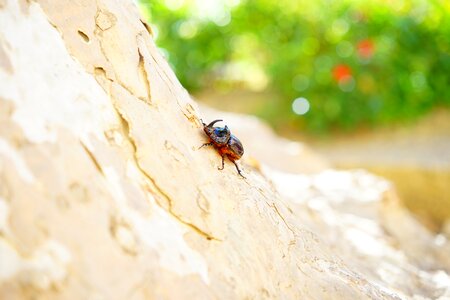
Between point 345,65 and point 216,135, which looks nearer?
point 216,135

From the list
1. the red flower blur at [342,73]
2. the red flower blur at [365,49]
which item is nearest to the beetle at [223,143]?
the red flower blur at [342,73]

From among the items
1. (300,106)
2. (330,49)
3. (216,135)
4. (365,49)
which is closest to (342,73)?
(365,49)

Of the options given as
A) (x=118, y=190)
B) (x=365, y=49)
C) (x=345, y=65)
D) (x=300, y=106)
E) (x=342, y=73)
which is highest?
(x=365, y=49)

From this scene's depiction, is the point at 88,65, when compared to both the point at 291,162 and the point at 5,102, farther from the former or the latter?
the point at 291,162

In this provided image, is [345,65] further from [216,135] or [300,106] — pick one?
[216,135]

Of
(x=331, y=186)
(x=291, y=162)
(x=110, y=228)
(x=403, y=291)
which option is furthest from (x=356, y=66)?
(x=110, y=228)

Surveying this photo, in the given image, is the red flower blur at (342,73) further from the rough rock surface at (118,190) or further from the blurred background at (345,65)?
the rough rock surface at (118,190)
